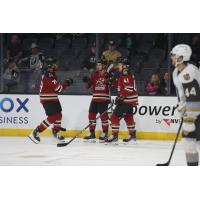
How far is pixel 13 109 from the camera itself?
30.5ft

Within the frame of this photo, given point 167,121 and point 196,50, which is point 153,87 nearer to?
point 167,121

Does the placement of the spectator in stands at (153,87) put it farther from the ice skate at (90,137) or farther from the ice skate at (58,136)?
the ice skate at (58,136)

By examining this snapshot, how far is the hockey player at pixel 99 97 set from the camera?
8.70 m

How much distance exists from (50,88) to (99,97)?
748 millimetres

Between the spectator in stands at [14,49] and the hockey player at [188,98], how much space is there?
587 centimetres

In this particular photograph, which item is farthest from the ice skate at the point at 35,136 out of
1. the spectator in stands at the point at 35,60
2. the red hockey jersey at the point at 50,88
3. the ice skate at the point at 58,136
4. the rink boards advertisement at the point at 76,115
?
the spectator in stands at the point at 35,60

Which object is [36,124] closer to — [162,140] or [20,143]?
[20,143]

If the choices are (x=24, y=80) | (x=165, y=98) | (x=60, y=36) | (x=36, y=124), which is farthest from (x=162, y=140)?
(x=60, y=36)

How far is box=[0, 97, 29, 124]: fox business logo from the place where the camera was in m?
9.25

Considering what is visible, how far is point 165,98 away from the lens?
884 centimetres

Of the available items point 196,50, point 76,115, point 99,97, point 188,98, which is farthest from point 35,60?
point 188,98

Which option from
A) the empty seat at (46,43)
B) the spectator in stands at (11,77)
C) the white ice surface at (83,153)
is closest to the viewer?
the white ice surface at (83,153)

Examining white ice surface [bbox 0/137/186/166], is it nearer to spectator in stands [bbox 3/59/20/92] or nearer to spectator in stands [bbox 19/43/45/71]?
spectator in stands [bbox 3/59/20/92]

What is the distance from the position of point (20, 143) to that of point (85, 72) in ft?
8.42
